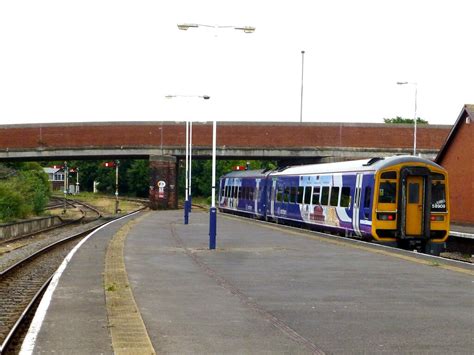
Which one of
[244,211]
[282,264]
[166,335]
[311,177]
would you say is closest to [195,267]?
[282,264]

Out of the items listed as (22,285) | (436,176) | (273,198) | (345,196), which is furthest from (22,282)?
(273,198)

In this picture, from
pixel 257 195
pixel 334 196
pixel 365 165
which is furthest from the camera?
pixel 257 195

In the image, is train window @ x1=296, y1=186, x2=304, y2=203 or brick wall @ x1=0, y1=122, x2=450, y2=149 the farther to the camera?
brick wall @ x1=0, y1=122, x2=450, y2=149

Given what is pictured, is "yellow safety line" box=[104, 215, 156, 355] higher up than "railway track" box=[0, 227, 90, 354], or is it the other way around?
"yellow safety line" box=[104, 215, 156, 355]

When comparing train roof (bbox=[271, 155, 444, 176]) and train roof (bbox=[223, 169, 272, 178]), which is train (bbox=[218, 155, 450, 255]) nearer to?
train roof (bbox=[271, 155, 444, 176])

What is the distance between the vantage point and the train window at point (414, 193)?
21391 mm

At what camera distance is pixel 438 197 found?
21531 mm

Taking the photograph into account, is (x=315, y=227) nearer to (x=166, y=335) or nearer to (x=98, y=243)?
(x=98, y=243)


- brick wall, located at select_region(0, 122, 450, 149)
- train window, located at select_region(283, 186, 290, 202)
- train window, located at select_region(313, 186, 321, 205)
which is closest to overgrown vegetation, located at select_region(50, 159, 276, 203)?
brick wall, located at select_region(0, 122, 450, 149)

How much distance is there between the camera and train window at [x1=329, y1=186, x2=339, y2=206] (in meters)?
24.7

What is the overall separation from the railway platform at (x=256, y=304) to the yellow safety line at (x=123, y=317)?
0.05ft

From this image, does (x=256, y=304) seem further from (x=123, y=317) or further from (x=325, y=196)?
(x=325, y=196)

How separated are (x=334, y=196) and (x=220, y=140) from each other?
31.3 m

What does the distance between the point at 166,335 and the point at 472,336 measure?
3.22 m
